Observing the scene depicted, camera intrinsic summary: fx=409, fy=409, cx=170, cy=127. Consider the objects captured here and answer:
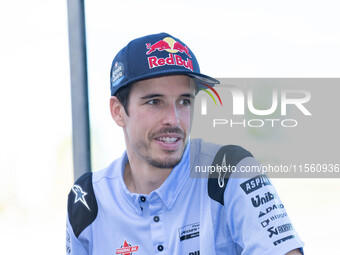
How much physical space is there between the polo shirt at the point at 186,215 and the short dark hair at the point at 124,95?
0.23 meters

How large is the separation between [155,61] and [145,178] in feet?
1.35

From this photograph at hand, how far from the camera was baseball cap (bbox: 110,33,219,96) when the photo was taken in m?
1.31

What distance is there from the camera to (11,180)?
6.77 ft

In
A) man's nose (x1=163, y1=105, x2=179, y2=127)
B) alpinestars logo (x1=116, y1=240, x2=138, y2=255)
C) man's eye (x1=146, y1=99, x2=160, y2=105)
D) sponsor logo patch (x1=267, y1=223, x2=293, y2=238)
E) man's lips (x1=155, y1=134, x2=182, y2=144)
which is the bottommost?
sponsor logo patch (x1=267, y1=223, x2=293, y2=238)

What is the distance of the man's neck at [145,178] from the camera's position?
55.6 inches

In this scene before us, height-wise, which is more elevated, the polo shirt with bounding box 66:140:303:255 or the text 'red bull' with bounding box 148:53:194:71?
the text 'red bull' with bounding box 148:53:194:71

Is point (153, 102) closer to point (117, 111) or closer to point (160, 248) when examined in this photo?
point (117, 111)

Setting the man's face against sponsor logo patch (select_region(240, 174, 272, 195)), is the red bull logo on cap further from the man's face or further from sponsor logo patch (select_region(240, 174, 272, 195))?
sponsor logo patch (select_region(240, 174, 272, 195))

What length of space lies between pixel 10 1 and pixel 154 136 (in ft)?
4.01

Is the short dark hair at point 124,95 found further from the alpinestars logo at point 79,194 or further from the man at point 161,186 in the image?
the alpinestars logo at point 79,194

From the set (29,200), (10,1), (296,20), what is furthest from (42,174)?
(296,20)

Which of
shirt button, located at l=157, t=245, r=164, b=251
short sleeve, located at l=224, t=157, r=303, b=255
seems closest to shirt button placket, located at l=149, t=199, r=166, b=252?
shirt button, located at l=157, t=245, r=164, b=251

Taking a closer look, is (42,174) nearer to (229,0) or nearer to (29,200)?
(29,200)

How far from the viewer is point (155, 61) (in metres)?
1.32
